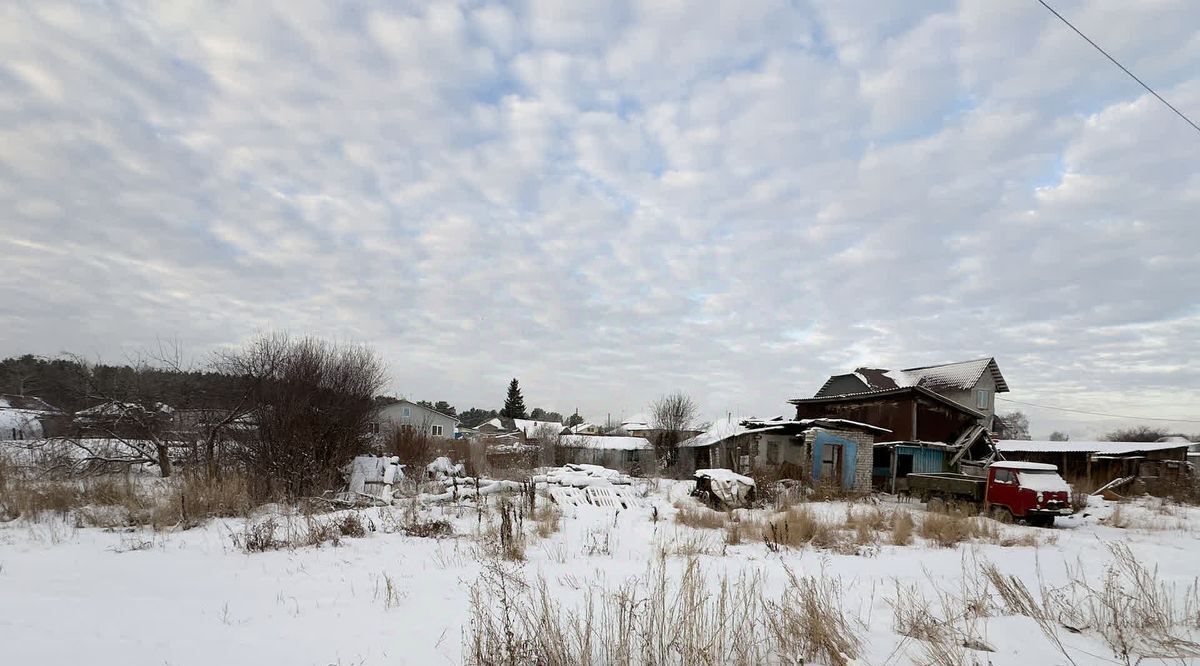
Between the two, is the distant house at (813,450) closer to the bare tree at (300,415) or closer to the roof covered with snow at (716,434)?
the roof covered with snow at (716,434)

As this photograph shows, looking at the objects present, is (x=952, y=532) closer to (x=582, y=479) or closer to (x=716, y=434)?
(x=582, y=479)

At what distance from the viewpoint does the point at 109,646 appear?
186 inches

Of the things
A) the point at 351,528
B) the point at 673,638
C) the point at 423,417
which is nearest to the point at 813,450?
the point at 351,528

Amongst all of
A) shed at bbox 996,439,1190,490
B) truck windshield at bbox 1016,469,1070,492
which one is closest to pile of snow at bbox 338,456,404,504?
truck windshield at bbox 1016,469,1070,492

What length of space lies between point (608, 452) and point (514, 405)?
162ft

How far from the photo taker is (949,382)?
3869 cm

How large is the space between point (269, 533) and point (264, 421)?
6.34 metres

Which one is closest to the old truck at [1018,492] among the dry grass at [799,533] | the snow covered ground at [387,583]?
the snow covered ground at [387,583]

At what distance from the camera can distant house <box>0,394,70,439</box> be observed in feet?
52.2

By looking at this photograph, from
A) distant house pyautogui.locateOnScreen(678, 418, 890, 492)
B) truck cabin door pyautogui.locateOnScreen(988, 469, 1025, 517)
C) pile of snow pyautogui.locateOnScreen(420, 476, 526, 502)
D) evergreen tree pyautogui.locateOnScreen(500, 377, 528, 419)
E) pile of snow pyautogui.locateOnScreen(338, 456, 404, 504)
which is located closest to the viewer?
pile of snow pyautogui.locateOnScreen(420, 476, 526, 502)

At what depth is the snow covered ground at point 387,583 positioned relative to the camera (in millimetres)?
4855

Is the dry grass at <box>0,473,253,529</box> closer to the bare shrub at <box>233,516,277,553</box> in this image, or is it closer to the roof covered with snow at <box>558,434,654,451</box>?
the bare shrub at <box>233,516,277,553</box>

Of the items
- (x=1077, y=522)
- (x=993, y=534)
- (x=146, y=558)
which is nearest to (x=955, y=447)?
(x=1077, y=522)

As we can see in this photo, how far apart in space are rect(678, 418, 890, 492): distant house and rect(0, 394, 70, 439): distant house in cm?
2155
